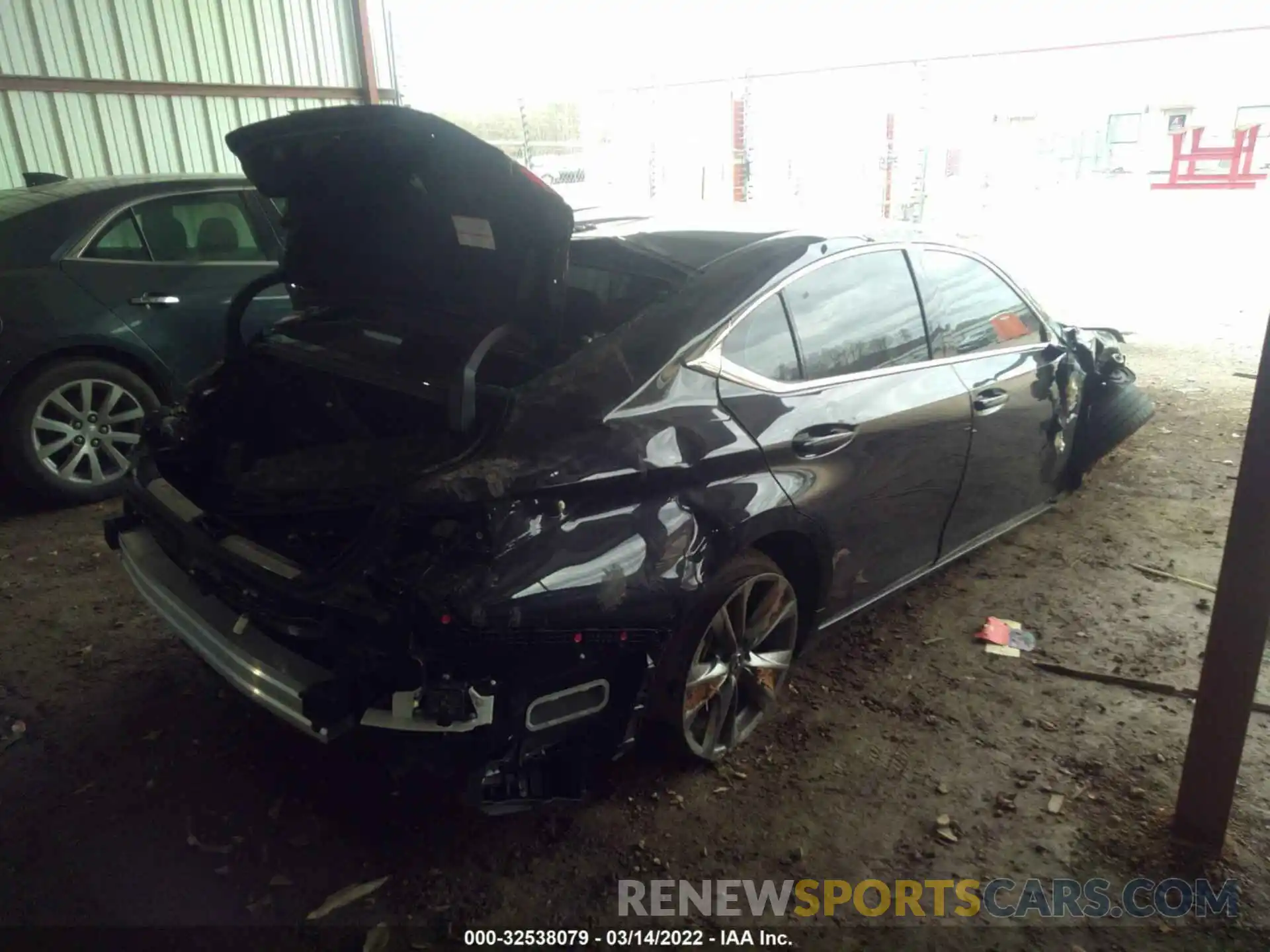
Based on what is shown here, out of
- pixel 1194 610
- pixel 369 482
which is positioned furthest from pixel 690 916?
pixel 1194 610

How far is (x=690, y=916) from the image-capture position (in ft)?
6.79

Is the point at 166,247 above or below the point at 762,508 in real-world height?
above

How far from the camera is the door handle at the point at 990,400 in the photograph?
3.09 metres

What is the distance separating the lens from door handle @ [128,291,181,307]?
432 cm

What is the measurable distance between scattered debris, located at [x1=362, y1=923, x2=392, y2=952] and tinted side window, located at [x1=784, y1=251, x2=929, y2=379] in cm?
180

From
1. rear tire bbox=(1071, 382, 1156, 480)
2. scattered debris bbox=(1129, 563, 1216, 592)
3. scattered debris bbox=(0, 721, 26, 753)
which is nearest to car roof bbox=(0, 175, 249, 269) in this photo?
scattered debris bbox=(0, 721, 26, 753)

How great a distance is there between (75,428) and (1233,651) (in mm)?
4782

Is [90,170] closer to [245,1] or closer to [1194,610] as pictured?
[245,1]

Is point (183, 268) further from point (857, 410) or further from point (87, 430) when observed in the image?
point (857, 410)

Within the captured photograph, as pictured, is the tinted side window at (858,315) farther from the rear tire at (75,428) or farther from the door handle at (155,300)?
the door handle at (155,300)

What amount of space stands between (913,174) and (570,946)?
1374 cm

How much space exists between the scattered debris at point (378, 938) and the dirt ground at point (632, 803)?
16 mm

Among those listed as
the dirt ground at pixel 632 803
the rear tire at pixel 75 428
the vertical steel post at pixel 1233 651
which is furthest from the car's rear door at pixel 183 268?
the vertical steel post at pixel 1233 651

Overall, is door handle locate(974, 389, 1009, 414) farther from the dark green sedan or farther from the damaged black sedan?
the dark green sedan
